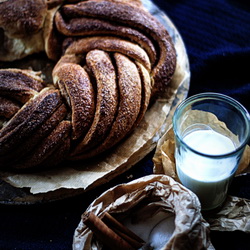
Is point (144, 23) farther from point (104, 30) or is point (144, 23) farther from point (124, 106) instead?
point (124, 106)

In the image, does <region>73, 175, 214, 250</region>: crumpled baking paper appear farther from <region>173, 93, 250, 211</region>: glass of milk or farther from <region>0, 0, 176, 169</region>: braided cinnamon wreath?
<region>0, 0, 176, 169</region>: braided cinnamon wreath

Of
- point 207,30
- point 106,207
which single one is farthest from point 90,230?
point 207,30

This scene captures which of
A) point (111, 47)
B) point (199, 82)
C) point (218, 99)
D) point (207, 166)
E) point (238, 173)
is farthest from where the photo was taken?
point (199, 82)

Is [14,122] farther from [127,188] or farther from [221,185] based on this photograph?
[221,185]

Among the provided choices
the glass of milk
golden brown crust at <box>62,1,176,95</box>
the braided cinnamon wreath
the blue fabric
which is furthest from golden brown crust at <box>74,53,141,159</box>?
the blue fabric

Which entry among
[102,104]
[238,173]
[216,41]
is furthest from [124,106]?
[216,41]
